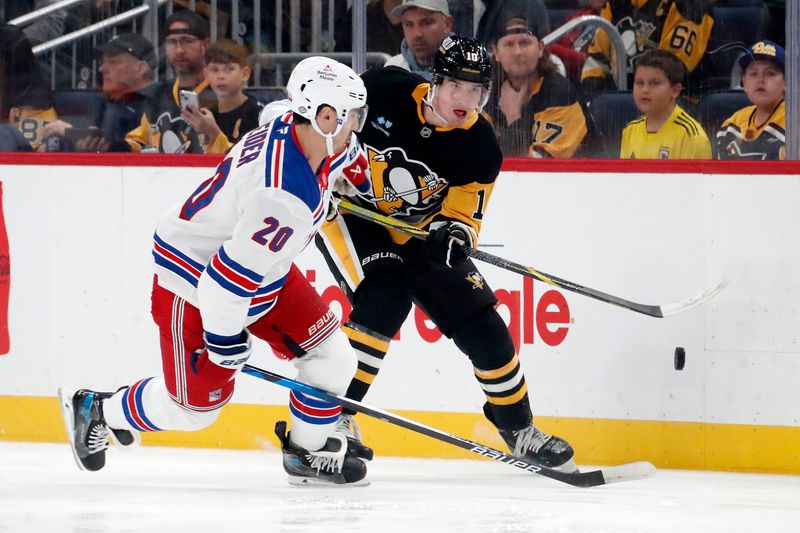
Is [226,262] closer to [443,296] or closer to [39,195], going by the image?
[443,296]

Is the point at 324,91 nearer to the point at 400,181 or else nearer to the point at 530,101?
the point at 400,181

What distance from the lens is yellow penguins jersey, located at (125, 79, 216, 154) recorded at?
13.9ft

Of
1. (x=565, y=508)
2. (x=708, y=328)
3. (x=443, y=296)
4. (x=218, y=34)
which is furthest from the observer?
(x=218, y=34)

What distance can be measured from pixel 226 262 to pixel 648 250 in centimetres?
150

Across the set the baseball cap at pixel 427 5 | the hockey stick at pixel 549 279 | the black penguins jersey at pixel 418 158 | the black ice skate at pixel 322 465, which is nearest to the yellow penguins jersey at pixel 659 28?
the baseball cap at pixel 427 5

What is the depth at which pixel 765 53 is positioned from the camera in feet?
12.5

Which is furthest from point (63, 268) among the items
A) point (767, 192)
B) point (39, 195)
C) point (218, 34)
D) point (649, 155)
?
point (767, 192)

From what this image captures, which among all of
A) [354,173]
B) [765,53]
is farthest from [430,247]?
[765,53]

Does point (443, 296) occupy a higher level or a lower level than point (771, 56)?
lower

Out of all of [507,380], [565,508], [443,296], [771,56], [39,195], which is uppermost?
[771,56]

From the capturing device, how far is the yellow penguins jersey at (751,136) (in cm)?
382

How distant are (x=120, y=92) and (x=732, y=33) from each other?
1.99 metres

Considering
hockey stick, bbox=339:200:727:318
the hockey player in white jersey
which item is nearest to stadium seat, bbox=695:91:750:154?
hockey stick, bbox=339:200:727:318

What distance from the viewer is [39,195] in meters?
4.24
